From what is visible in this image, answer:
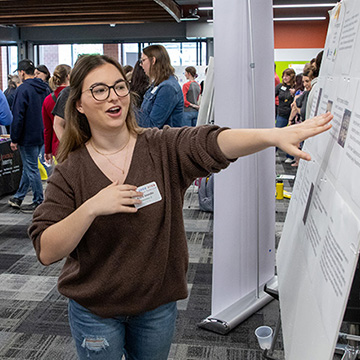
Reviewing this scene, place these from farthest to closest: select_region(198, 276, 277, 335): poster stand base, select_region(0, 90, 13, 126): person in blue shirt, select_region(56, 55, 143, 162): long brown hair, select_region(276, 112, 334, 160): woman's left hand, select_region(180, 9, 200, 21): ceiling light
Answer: select_region(180, 9, 200, 21): ceiling light < select_region(0, 90, 13, 126): person in blue shirt < select_region(198, 276, 277, 335): poster stand base < select_region(56, 55, 143, 162): long brown hair < select_region(276, 112, 334, 160): woman's left hand

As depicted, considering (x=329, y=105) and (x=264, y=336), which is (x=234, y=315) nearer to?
(x=264, y=336)

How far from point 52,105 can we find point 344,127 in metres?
3.79

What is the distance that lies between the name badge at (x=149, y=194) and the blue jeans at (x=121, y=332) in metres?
0.31

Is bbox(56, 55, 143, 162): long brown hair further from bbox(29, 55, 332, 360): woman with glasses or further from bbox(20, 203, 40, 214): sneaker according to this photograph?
bbox(20, 203, 40, 214): sneaker

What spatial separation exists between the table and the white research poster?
16.2ft

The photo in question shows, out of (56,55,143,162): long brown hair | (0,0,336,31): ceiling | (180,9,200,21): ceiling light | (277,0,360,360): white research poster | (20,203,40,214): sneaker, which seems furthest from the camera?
(180,9,200,21): ceiling light

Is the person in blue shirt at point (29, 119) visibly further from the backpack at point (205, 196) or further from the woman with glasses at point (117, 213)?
the woman with glasses at point (117, 213)

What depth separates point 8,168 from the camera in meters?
6.21

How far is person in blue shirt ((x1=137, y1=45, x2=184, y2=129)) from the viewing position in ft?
12.7

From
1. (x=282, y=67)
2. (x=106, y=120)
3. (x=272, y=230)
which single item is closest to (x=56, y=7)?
(x=282, y=67)

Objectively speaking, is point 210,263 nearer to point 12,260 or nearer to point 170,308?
point 12,260

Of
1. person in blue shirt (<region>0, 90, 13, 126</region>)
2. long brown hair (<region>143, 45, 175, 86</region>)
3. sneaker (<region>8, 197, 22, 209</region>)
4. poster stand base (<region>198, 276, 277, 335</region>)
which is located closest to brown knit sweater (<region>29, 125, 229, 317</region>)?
poster stand base (<region>198, 276, 277, 335</region>)

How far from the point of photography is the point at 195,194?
247 inches

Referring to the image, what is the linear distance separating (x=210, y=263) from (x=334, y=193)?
282 cm
